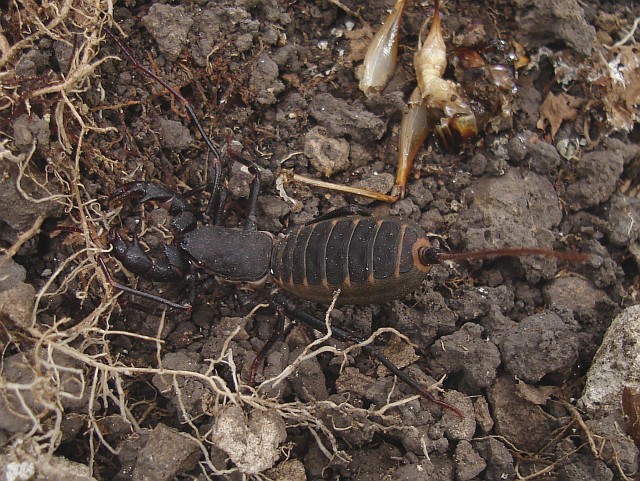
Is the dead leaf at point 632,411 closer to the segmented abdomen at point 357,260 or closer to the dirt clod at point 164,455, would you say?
the segmented abdomen at point 357,260

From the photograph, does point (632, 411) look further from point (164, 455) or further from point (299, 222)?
point (164, 455)

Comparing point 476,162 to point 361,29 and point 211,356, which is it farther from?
point 211,356

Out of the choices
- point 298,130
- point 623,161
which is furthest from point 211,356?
point 623,161

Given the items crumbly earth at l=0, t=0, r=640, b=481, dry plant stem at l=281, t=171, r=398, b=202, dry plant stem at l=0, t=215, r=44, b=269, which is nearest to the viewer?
crumbly earth at l=0, t=0, r=640, b=481

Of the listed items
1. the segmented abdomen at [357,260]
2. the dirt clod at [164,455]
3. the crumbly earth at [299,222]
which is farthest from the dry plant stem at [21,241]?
the segmented abdomen at [357,260]

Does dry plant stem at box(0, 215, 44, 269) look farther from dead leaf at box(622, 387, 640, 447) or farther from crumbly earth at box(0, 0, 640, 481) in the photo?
dead leaf at box(622, 387, 640, 447)

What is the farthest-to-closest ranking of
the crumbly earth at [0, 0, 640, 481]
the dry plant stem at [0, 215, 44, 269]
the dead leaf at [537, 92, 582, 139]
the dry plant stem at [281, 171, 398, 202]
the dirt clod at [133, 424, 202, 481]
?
the dead leaf at [537, 92, 582, 139], the dry plant stem at [281, 171, 398, 202], the dry plant stem at [0, 215, 44, 269], the crumbly earth at [0, 0, 640, 481], the dirt clod at [133, 424, 202, 481]

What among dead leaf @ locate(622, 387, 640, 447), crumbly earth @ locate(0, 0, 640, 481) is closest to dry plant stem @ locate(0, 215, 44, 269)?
crumbly earth @ locate(0, 0, 640, 481)

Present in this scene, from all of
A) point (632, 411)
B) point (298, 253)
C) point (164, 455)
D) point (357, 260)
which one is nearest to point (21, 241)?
point (164, 455)
